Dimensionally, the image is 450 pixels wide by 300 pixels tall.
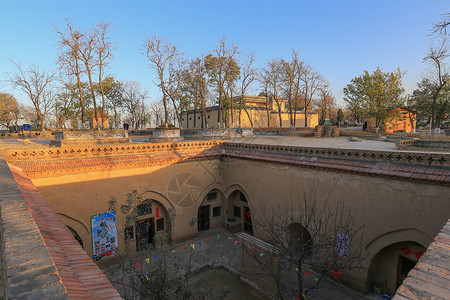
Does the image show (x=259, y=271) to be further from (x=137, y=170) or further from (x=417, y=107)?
(x=417, y=107)

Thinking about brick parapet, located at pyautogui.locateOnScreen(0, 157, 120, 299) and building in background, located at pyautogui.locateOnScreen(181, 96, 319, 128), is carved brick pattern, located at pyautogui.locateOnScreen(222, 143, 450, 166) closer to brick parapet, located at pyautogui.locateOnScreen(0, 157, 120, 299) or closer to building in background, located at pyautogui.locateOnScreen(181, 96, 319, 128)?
brick parapet, located at pyautogui.locateOnScreen(0, 157, 120, 299)

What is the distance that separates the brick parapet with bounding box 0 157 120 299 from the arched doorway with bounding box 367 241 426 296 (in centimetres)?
879

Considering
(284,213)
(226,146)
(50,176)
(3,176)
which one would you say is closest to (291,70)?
(226,146)

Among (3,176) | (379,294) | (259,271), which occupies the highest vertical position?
(3,176)

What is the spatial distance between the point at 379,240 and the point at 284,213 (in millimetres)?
3602

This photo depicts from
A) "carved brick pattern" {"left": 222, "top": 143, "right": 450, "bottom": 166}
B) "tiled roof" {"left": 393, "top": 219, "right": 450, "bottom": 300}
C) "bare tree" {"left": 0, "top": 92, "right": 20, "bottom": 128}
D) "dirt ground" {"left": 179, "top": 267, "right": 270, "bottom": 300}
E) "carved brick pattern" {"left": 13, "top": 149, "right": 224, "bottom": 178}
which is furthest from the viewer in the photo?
"bare tree" {"left": 0, "top": 92, "right": 20, "bottom": 128}

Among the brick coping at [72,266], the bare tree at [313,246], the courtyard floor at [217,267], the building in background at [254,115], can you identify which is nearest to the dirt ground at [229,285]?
the courtyard floor at [217,267]

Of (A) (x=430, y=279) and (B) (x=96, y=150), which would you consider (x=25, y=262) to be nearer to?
(A) (x=430, y=279)

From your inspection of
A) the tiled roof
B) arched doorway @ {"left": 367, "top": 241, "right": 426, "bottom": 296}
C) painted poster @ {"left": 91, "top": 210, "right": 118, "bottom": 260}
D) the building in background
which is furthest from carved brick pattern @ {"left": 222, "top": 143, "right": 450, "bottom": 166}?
the building in background

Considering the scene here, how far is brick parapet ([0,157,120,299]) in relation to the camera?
1.94 meters

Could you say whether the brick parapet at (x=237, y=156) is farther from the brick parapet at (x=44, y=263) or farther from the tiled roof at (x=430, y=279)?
the brick parapet at (x=44, y=263)

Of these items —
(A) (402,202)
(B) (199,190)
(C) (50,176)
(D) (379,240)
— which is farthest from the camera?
(B) (199,190)

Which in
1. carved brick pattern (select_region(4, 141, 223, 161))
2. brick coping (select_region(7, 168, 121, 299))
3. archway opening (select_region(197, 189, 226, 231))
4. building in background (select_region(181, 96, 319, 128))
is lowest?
archway opening (select_region(197, 189, 226, 231))

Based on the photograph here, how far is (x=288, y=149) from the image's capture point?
10625 mm
